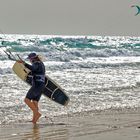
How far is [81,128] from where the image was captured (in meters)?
10.1

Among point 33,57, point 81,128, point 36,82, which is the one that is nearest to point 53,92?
point 36,82

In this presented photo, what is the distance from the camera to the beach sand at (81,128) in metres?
9.12

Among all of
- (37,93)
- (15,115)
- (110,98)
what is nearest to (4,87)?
(110,98)

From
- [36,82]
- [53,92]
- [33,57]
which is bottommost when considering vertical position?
[53,92]

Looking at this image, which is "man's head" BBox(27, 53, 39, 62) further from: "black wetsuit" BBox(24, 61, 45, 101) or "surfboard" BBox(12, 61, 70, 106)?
"surfboard" BBox(12, 61, 70, 106)

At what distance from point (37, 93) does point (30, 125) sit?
897mm

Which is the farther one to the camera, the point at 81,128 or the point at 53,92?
the point at 53,92

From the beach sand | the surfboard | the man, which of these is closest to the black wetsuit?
the man

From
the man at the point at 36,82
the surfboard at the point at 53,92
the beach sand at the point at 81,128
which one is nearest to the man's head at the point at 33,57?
the man at the point at 36,82

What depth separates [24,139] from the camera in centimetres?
894

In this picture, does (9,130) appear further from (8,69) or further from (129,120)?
(8,69)

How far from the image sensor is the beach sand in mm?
9117

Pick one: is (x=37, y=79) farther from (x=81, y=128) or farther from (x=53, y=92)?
(x=53, y=92)

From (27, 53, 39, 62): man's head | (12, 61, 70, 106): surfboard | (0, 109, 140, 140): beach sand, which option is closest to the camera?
(0, 109, 140, 140): beach sand
